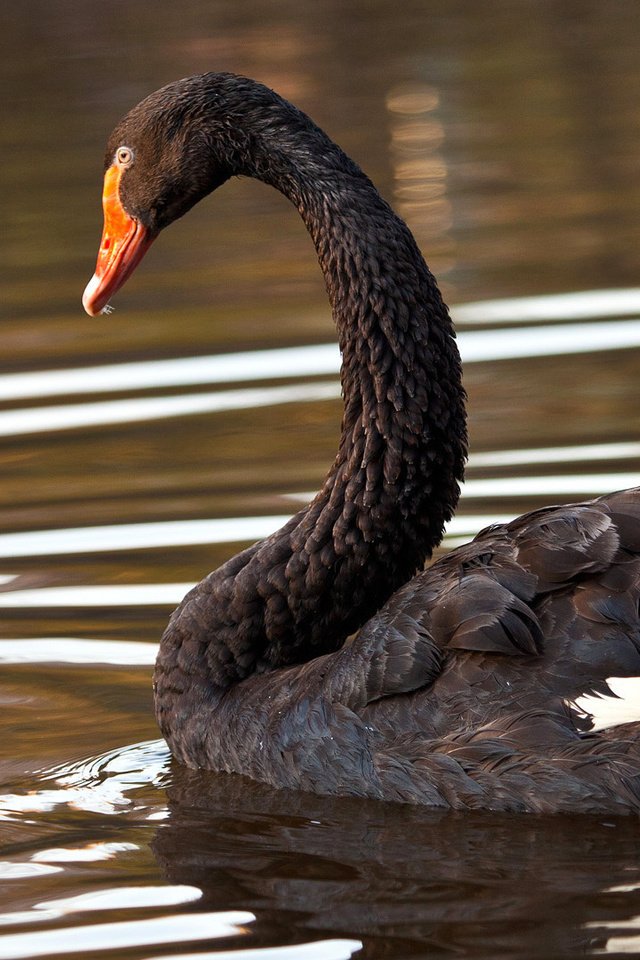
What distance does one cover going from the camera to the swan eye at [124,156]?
562 cm

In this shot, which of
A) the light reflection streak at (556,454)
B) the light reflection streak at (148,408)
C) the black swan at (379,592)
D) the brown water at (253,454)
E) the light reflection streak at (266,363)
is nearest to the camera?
the brown water at (253,454)

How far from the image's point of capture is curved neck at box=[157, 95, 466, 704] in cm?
529

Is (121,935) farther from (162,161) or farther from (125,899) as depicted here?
(162,161)

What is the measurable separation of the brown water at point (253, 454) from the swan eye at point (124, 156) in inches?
61.2

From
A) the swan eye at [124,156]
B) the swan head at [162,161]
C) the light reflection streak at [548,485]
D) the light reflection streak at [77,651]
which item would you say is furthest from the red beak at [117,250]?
the light reflection streak at [548,485]

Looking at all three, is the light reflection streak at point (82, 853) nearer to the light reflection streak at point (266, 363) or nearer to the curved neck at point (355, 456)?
the curved neck at point (355, 456)

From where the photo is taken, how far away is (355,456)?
17.6 feet

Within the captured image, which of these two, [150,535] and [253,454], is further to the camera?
[253,454]

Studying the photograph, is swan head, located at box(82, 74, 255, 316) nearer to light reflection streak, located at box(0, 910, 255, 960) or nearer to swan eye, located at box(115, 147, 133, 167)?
swan eye, located at box(115, 147, 133, 167)

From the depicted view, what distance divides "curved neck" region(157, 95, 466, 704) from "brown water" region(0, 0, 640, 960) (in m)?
0.45

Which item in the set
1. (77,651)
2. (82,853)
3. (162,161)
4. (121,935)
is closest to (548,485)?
(77,651)

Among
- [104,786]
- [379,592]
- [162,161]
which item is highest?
[162,161]

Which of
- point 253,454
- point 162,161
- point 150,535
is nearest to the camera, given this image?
point 162,161

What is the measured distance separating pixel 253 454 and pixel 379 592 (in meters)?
2.39
